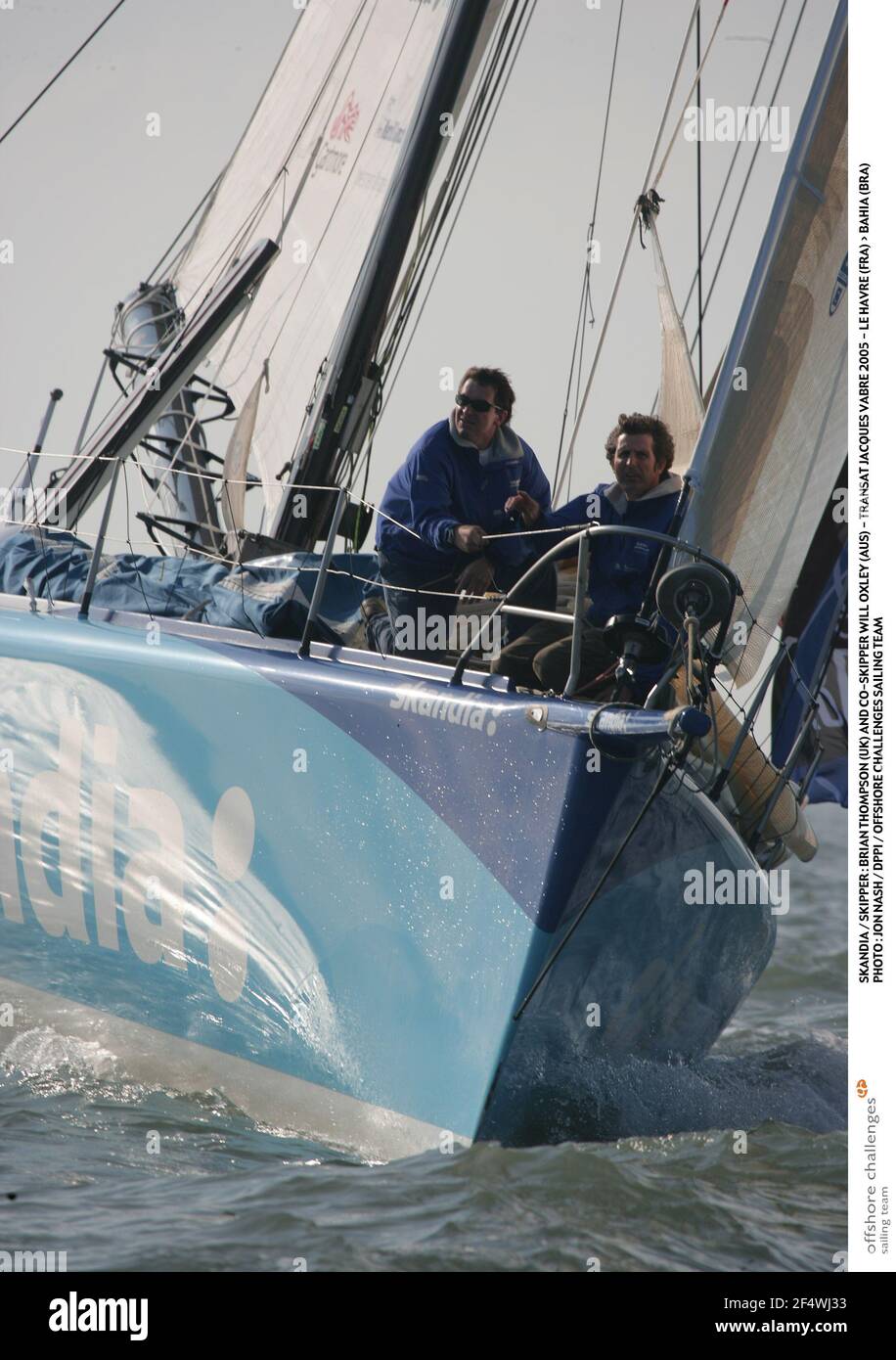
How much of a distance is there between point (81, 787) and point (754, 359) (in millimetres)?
2337

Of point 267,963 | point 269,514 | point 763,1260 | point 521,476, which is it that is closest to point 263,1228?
point 267,963

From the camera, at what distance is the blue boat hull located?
359 centimetres

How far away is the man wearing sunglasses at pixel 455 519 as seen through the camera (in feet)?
13.8

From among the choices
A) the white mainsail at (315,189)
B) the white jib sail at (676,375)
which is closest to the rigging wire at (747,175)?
the white jib sail at (676,375)

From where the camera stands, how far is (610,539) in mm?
4117

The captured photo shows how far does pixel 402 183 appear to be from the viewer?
5.80 metres

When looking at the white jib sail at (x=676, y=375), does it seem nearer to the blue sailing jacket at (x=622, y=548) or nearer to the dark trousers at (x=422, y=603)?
the blue sailing jacket at (x=622, y=548)

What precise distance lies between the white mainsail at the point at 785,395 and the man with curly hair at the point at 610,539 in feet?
0.62

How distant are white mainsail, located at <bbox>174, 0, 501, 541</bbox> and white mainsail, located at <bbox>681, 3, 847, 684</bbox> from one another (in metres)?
3.42

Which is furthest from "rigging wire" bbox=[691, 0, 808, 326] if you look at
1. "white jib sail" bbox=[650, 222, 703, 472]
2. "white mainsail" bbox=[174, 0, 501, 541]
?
"white mainsail" bbox=[174, 0, 501, 541]

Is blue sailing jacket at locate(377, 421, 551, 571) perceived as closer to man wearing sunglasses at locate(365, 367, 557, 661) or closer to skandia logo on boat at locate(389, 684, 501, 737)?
man wearing sunglasses at locate(365, 367, 557, 661)

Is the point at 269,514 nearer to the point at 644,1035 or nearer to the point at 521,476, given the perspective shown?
the point at 521,476

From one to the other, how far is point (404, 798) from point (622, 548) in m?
0.93

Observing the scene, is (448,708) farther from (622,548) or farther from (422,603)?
(622,548)
